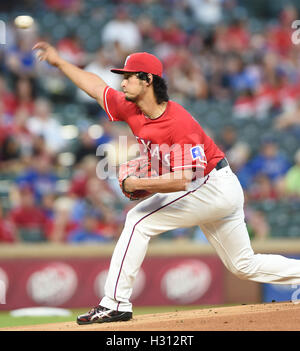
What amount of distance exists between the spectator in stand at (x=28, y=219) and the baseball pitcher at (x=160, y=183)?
362 cm

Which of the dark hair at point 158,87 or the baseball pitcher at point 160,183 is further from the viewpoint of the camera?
the dark hair at point 158,87

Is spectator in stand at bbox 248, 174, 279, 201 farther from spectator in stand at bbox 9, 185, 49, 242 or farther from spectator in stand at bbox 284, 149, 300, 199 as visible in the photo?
spectator in stand at bbox 9, 185, 49, 242

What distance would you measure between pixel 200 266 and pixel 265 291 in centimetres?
78

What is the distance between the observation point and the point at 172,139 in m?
4.65

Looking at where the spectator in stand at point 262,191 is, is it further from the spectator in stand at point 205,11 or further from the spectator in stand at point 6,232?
the spectator in stand at point 205,11

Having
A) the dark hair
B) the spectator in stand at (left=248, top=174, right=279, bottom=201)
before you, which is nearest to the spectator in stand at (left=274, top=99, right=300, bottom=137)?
the spectator in stand at (left=248, top=174, right=279, bottom=201)

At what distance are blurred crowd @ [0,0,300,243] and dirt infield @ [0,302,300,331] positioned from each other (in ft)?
12.0

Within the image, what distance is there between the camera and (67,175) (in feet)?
30.9

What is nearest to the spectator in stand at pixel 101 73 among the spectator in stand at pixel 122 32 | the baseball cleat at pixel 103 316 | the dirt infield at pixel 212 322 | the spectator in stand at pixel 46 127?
the spectator in stand at pixel 122 32

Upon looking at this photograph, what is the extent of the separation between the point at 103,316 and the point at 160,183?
0.95m

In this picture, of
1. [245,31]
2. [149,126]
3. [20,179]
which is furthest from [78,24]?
[149,126]

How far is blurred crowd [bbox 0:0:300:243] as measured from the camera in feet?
28.8

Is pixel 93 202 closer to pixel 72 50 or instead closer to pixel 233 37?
pixel 72 50

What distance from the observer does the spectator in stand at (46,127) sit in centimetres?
983
